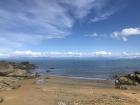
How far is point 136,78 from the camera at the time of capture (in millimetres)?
42844

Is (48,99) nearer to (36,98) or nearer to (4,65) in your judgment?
(36,98)

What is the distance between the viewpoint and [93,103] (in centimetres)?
2003

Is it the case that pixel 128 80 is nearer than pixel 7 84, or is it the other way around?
pixel 7 84

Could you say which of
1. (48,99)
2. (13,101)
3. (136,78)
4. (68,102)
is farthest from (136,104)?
(136,78)

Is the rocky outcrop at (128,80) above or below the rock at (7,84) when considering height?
below

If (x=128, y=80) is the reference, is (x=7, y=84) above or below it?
above

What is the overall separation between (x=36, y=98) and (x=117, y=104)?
8.77 m

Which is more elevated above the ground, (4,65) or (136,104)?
(4,65)

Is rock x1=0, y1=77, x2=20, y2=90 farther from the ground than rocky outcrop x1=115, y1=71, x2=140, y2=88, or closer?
farther from the ground

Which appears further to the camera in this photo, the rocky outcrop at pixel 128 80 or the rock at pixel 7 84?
the rocky outcrop at pixel 128 80

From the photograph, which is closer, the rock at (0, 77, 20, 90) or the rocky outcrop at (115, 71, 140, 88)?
the rock at (0, 77, 20, 90)

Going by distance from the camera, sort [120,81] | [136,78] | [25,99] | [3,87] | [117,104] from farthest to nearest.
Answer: [136,78] < [120,81] < [3,87] < [25,99] < [117,104]

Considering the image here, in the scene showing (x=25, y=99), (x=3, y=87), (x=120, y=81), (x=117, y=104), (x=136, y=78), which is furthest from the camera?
(x=136, y=78)

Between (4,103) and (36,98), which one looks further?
(36,98)
